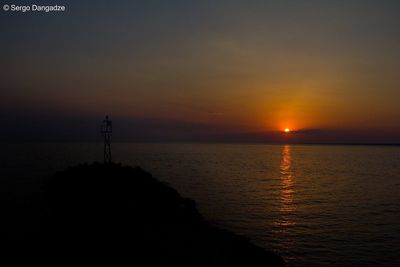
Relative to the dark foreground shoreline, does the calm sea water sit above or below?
below

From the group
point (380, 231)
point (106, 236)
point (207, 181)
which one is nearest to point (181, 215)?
point (106, 236)

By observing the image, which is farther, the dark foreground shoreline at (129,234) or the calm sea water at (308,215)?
the calm sea water at (308,215)

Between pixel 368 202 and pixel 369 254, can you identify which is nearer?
pixel 369 254

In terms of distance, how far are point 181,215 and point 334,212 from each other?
61.0ft

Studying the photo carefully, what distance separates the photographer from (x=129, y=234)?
18.4 m

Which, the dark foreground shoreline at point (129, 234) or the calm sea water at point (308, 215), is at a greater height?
the dark foreground shoreline at point (129, 234)

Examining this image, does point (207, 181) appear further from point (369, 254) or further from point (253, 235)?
point (369, 254)

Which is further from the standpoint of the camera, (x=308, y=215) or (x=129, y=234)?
(x=308, y=215)

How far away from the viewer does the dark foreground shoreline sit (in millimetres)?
15453

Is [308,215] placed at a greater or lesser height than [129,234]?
lesser

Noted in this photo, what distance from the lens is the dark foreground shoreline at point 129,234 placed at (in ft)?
50.7

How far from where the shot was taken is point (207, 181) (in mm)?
58156

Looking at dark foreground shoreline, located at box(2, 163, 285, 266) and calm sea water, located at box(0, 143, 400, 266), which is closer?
dark foreground shoreline, located at box(2, 163, 285, 266)

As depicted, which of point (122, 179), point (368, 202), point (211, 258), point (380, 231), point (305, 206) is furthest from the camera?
point (368, 202)
